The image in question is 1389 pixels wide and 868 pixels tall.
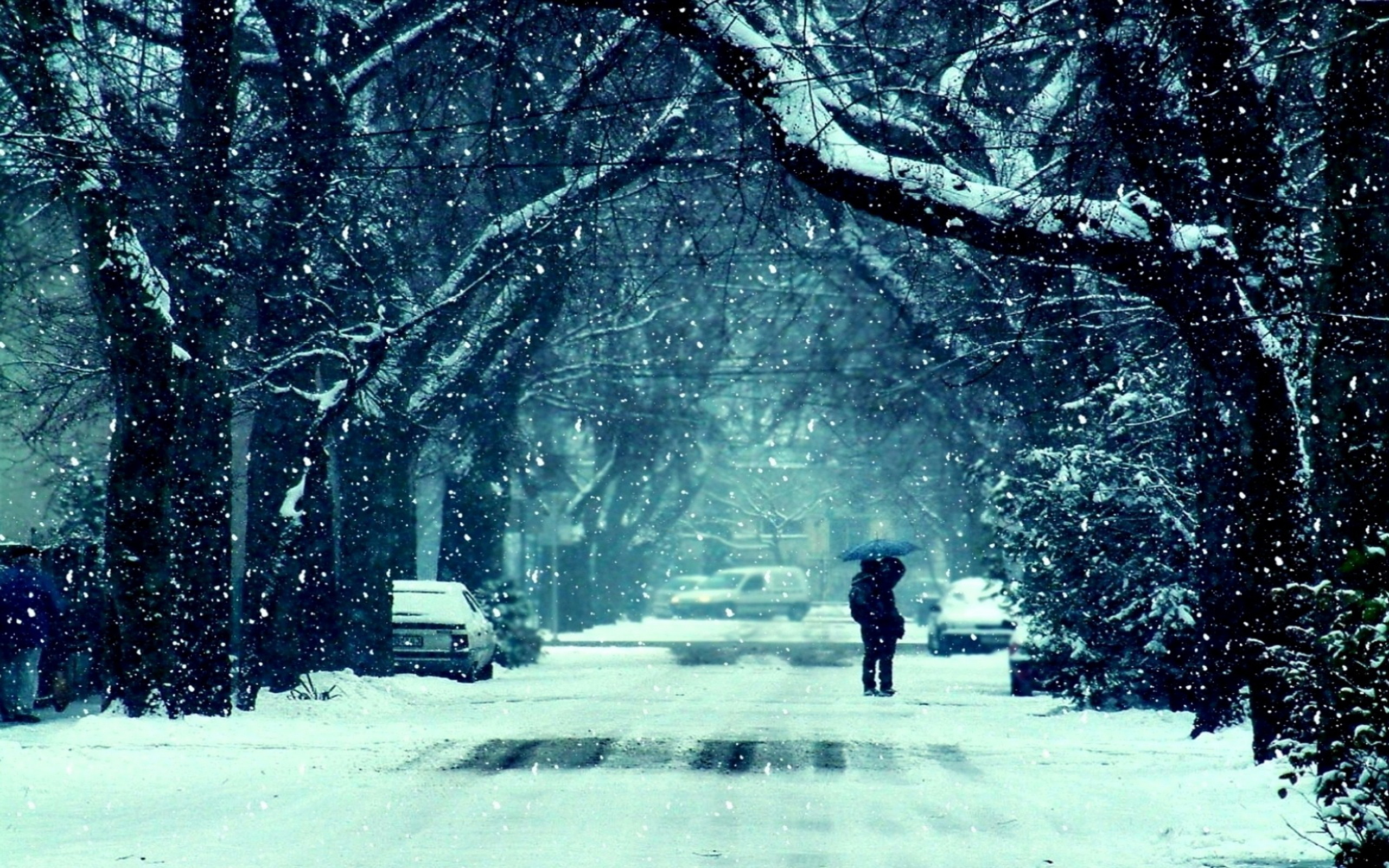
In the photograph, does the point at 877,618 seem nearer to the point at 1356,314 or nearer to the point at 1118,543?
the point at 1118,543

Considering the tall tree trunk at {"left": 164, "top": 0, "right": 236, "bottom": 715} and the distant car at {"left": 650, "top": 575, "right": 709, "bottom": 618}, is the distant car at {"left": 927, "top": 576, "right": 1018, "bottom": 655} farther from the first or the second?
the distant car at {"left": 650, "top": 575, "right": 709, "bottom": 618}

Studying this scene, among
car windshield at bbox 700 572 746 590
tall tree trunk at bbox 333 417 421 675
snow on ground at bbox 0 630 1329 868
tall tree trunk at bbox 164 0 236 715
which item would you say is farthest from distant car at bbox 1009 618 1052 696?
car windshield at bbox 700 572 746 590

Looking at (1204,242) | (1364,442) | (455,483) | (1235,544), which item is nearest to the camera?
(1364,442)

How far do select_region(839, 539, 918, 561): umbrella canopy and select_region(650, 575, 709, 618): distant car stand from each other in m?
Result: 45.0

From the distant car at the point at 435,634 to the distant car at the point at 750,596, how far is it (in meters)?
39.9

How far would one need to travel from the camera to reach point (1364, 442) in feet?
34.9

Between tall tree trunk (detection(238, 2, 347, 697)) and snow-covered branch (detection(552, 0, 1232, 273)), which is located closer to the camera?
snow-covered branch (detection(552, 0, 1232, 273))

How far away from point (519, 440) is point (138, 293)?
19441 millimetres

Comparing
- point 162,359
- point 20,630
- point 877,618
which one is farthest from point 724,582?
point 162,359

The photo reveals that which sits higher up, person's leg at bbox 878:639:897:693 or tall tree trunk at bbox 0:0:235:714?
tall tree trunk at bbox 0:0:235:714

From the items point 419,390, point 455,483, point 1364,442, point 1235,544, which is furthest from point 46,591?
point 455,483

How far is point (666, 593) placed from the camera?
7950 cm

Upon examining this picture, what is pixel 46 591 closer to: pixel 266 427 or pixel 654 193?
pixel 266 427

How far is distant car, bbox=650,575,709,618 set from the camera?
71062 mm
